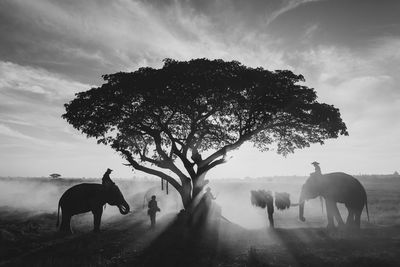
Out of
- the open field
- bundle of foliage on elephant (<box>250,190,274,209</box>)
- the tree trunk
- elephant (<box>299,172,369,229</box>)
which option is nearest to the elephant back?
elephant (<box>299,172,369,229</box>)

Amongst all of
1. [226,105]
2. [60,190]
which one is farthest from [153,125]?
[60,190]

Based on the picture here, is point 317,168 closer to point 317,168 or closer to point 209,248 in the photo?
point 317,168

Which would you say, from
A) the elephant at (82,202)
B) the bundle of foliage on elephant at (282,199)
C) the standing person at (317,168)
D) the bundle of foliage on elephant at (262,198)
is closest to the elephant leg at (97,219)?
the elephant at (82,202)

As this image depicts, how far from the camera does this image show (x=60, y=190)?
6238cm

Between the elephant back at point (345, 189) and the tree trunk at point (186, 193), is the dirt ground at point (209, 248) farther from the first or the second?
the tree trunk at point (186, 193)

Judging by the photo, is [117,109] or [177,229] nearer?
[177,229]

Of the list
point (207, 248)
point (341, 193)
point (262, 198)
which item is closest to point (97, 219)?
point (207, 248)

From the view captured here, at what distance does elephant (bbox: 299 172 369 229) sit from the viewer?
1772 centimetres

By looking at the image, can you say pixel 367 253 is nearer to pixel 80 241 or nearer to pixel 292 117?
pixel 292 117

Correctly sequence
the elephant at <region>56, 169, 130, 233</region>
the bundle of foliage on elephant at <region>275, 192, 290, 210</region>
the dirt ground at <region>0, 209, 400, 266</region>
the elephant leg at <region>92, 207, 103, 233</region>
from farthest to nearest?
the bundle of foliage on elephant at <region>275, 192, 290, 210</region> → the elephant at <region>56, 169, 130, 233</region> → the elephant leg at <region>92, 207, 103, 233</region> → the dirt ground at <region>0, 209, 400, 266</region>

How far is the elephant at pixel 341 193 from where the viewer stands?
1772 centimetres

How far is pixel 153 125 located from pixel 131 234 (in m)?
8.29

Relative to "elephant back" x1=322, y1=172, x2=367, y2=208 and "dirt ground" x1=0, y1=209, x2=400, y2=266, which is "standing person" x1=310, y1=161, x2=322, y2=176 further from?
"dirt ground" x1=0, y1=209, x2=400, y2=266

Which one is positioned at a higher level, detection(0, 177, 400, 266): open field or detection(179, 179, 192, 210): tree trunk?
detection(179, 179, 192, 210): tree trunk
